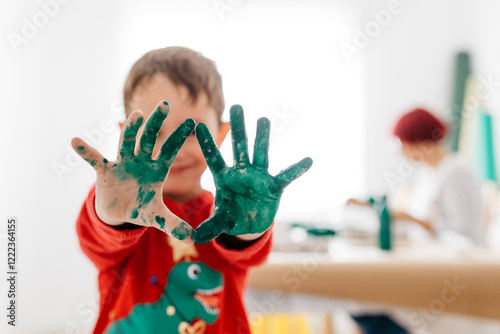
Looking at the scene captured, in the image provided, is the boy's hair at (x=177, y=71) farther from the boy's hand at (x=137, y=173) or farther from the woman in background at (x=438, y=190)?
the woman in background at (x=438, y=190)

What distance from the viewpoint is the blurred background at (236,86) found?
1.90 feet

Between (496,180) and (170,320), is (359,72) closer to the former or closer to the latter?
(496,180)

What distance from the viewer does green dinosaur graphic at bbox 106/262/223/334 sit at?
455 mm

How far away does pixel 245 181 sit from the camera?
36 centimetres

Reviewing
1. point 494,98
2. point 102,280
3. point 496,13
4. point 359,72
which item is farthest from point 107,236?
point 496,13

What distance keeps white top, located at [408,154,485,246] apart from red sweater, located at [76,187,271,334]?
1548mm

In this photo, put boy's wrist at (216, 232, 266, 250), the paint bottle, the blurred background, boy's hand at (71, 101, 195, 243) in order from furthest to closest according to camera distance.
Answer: the paint bottle < the blurred background < boy's wrist at (216, 232, 266, 250) < boy's hand at (71, 101, 195, 243)

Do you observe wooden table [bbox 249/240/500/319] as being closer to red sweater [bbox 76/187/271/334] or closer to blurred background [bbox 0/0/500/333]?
blurred background [bbox 0/0/500/333]

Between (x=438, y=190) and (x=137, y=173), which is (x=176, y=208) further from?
(x=438, y=190)

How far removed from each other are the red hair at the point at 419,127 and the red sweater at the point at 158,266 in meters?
1.55

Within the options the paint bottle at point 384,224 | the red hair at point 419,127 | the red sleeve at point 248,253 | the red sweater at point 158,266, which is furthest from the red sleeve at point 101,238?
the red hair at point 419,127

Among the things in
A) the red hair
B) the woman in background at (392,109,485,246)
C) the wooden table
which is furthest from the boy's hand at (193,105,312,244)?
the red hair

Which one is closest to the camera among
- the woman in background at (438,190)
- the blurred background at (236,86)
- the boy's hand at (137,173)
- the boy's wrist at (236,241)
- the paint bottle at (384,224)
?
the boy's hand at (137,173)

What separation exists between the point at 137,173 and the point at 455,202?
5.91 ft
